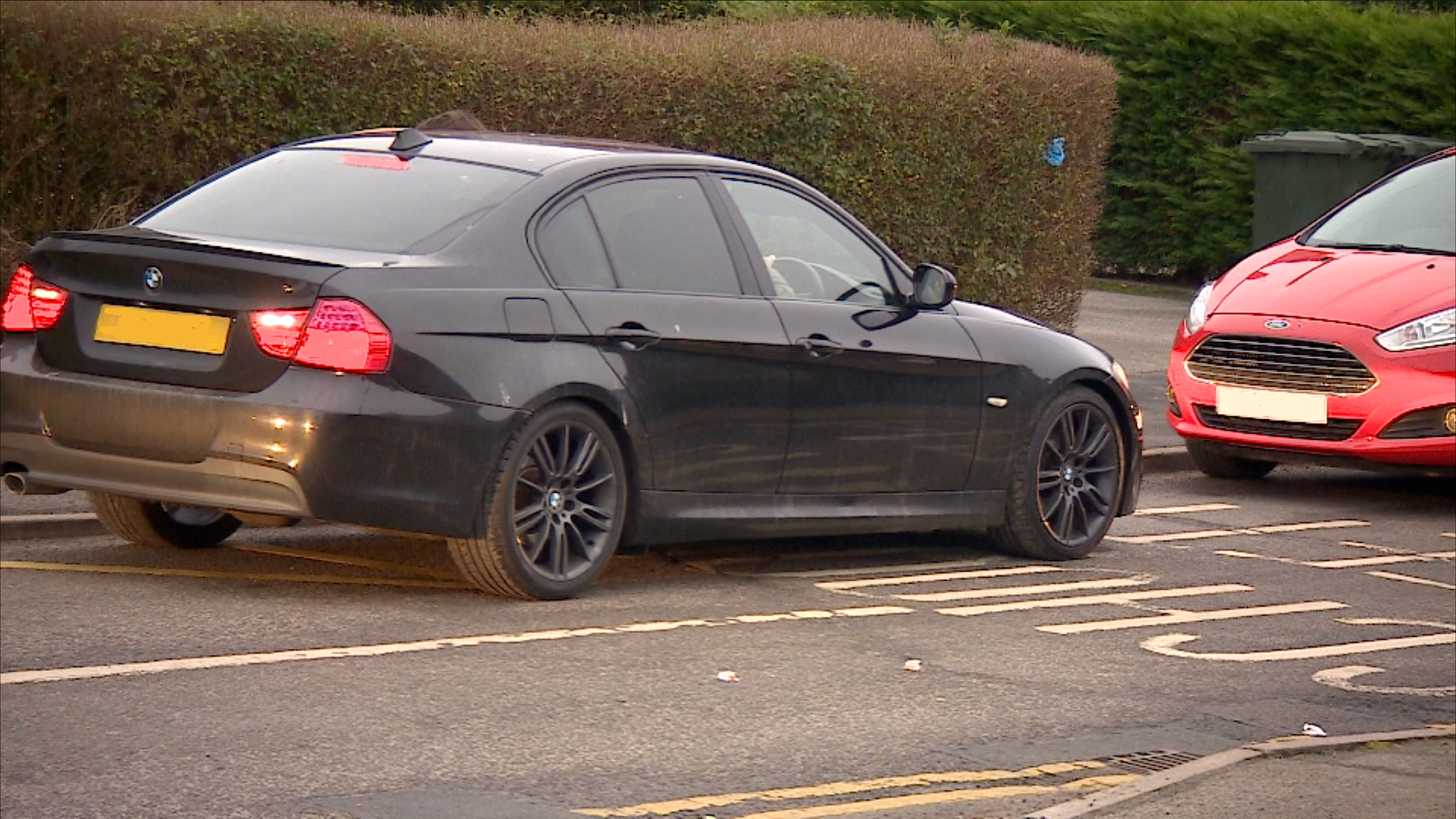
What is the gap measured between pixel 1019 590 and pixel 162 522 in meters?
3.20

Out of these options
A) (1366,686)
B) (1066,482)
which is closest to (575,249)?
(1066,482)

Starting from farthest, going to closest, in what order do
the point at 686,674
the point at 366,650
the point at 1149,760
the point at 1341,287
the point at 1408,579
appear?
the point at 1341,287
the point at 1408,579
the point at 366,650
the point at 686,674
the point at 1149,760

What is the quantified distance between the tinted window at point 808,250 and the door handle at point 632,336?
0.77 metres

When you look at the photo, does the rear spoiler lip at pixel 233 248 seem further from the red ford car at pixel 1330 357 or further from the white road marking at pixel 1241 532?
the red ford car at pixel 1330 357

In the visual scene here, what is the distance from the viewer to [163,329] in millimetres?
8312

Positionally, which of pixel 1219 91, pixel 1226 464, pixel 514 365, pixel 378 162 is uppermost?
pixel 1219 91

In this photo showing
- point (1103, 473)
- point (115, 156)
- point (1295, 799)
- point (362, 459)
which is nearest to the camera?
point (1295, 799)

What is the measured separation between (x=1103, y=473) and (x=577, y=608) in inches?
117

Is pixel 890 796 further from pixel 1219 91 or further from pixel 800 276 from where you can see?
pixel 1219 91

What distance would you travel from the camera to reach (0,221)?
45.0 feet

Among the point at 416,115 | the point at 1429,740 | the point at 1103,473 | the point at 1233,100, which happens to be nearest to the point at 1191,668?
the point at 1429,740

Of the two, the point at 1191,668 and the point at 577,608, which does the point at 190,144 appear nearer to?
the point at 577,608

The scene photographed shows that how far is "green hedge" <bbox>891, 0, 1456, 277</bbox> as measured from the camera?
22.5 m

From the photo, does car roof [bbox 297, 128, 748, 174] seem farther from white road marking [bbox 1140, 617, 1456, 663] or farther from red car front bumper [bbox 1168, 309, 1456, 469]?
red car front bumper [bbox 1168, 309, 1456, 469]
